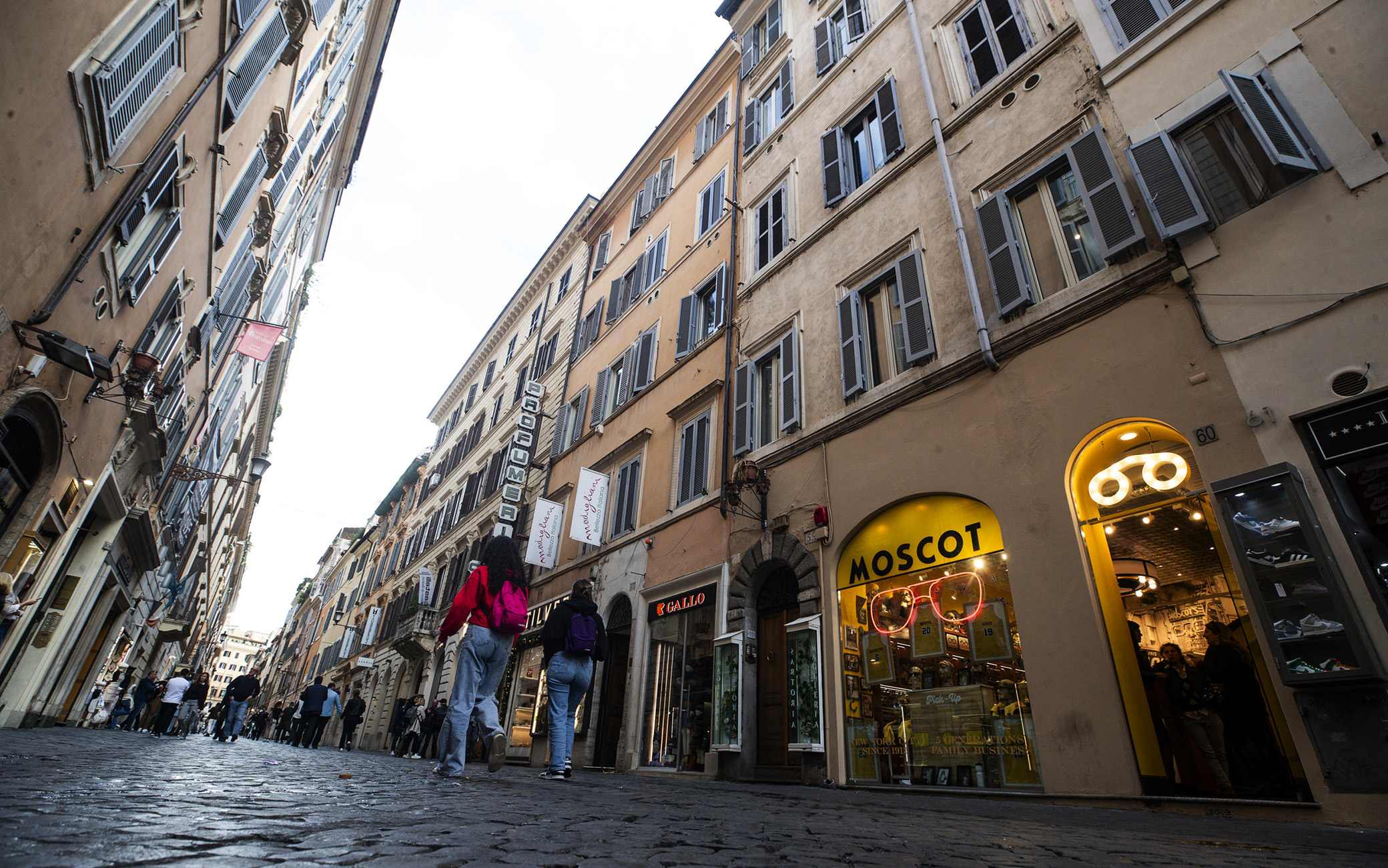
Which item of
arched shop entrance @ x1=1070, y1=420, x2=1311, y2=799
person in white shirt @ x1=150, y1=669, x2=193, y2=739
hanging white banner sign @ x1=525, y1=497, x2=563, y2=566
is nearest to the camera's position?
arched shop entrance @ x1=1070, y1=420, x2=1311, y2=799

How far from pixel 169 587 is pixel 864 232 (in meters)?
24.5

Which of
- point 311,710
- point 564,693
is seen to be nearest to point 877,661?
point 564,693

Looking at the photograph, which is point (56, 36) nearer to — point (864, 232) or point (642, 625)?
point (864, 232)

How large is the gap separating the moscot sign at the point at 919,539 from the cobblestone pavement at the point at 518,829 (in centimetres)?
285

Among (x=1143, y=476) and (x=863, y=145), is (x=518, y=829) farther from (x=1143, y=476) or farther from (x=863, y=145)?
(x=863, y=145)

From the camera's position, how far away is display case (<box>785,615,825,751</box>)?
7762 mm

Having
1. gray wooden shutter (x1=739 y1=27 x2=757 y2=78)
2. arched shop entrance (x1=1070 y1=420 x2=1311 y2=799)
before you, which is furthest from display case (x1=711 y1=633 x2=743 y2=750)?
gray wooden shutter (x1=739 y1=27 x2=757 y2=78)

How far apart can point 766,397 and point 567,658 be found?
6220 millimetres

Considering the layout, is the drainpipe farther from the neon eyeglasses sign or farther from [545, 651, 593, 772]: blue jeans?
[545, 651, 593, 772]: blue jeans

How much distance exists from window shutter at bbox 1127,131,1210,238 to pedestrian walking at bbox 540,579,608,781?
248 inches

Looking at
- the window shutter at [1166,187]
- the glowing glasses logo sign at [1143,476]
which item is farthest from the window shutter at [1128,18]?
the glowing glasses logo sign at [1143,476]

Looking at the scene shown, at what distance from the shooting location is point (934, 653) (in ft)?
23.9

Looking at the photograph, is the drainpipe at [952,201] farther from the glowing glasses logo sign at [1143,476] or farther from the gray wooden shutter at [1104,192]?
the glowing glasses logo sign at [1143,476]

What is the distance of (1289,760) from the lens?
4.91 metres
